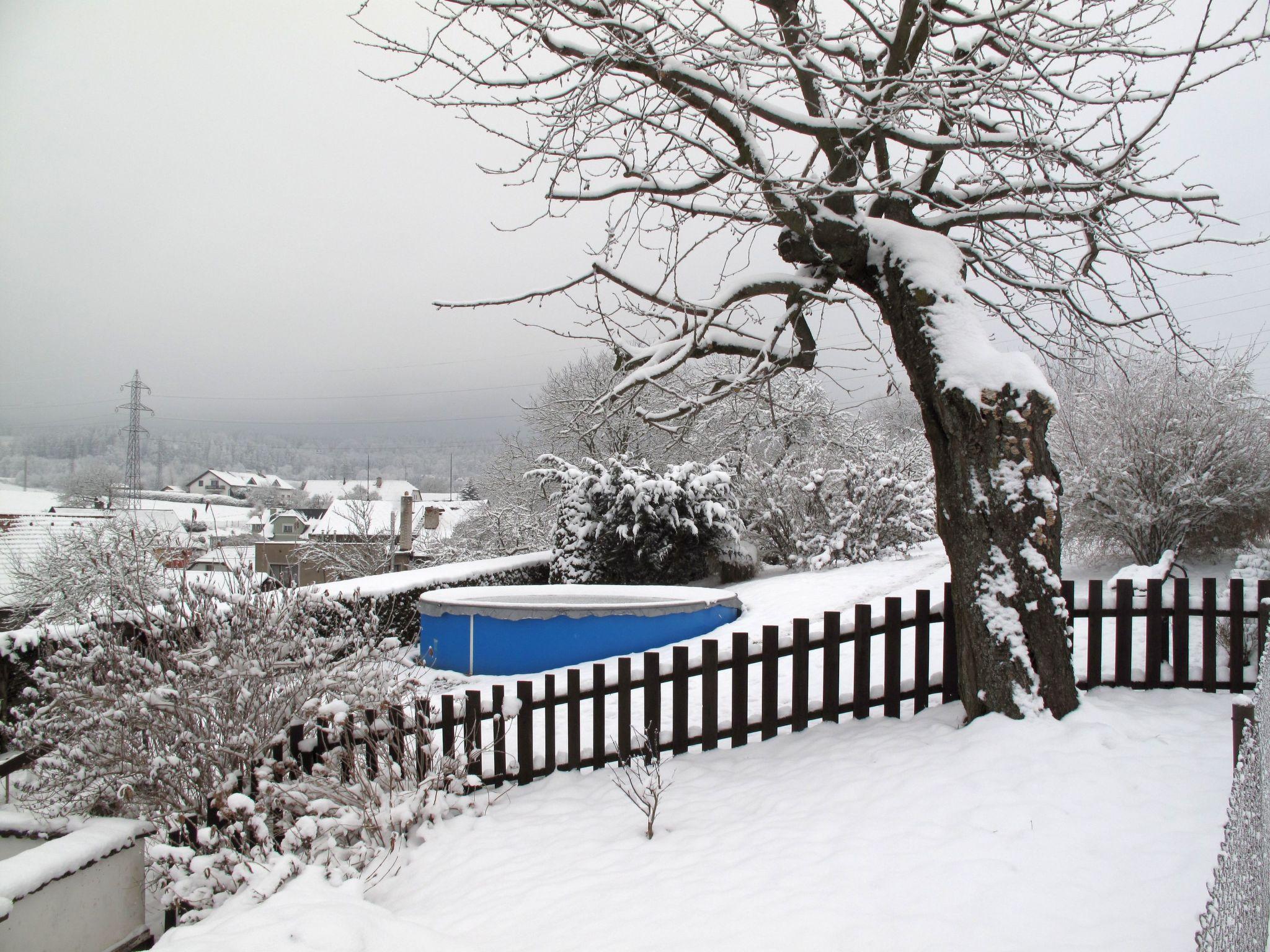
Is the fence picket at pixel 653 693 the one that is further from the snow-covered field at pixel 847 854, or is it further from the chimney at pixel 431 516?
the chimney at pixel 431 516

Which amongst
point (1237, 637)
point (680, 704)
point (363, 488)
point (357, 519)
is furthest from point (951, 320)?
point (363, 488)

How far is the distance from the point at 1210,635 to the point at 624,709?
3.81 m

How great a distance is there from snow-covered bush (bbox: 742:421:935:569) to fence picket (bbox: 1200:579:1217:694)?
356 inches

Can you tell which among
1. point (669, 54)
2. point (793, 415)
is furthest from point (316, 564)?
point (669, 54)

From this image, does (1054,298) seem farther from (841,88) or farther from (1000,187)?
(841,88)

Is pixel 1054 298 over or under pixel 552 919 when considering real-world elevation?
over

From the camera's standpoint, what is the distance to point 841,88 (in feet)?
14.3

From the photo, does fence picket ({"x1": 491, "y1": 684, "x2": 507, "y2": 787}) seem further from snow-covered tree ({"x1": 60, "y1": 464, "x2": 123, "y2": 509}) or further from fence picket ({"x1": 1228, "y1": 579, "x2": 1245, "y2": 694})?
snow-covered tree ({"x1": 60, "y1": 464, "x2": 123, "y2": 509})

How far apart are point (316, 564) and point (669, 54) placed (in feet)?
84.6

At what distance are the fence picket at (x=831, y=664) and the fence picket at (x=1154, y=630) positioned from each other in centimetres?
206

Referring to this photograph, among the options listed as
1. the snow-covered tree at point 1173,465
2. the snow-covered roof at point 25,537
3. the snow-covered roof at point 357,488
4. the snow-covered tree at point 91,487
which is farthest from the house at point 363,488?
the snow-covered tree at point 1173,465

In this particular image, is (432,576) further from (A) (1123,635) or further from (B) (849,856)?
(B) (849,856)

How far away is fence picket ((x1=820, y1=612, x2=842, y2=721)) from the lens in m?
4.82

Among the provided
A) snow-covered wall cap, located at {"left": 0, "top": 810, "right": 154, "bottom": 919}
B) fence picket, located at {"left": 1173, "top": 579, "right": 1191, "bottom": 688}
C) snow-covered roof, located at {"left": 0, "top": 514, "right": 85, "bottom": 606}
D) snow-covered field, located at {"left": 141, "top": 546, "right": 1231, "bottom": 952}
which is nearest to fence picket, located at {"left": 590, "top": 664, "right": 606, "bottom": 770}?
snow-covered field, located at {"left": 141, "top": 546, "right": 1231, "bottom": 952}
